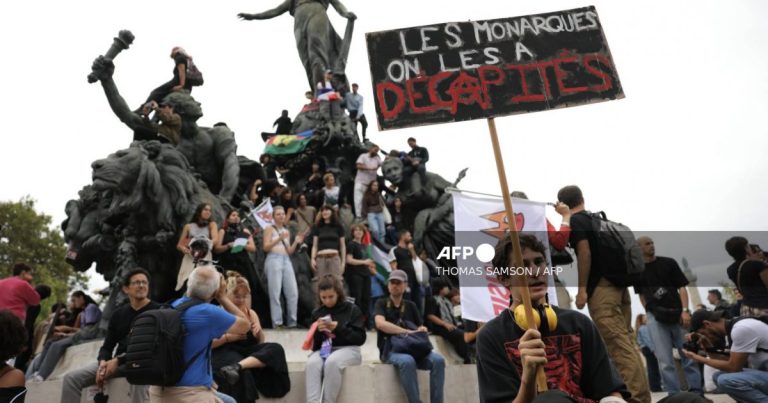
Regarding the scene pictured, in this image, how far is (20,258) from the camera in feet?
101

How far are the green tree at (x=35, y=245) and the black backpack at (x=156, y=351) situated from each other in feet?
93.6

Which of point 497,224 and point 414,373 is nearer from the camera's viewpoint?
point 497,224

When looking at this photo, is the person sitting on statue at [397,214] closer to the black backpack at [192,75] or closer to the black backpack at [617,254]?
the black backpack at [192,75]

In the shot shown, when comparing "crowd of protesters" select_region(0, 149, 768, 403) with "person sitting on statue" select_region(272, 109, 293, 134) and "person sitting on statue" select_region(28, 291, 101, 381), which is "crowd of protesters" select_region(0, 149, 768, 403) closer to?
"person sitting on statue" select_region(28, 291, 101, 381)

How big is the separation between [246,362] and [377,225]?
6590mm

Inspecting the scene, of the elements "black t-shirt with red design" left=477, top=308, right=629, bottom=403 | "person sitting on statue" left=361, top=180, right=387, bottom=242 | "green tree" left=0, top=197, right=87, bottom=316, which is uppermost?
"green tree" left=0, top=197, right=87, bottom=316

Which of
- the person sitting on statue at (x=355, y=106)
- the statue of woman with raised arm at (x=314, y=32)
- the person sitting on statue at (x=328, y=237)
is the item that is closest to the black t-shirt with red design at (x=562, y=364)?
the person sitting on statue at (x=328, y=237)

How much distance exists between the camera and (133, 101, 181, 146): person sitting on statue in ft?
33.3

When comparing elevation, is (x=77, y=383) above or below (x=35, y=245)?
below

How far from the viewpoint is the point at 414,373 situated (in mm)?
6590

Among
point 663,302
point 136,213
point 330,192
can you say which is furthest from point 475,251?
point 330,192

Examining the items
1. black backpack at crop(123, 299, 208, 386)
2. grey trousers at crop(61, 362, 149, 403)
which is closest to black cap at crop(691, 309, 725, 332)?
black backpack at crop(123, 299, 208, 386)

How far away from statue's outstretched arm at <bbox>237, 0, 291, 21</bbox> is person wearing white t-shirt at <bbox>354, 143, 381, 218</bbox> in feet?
18.2

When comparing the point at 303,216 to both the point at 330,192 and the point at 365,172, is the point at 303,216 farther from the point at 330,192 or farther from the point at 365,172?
the point at 365,172
